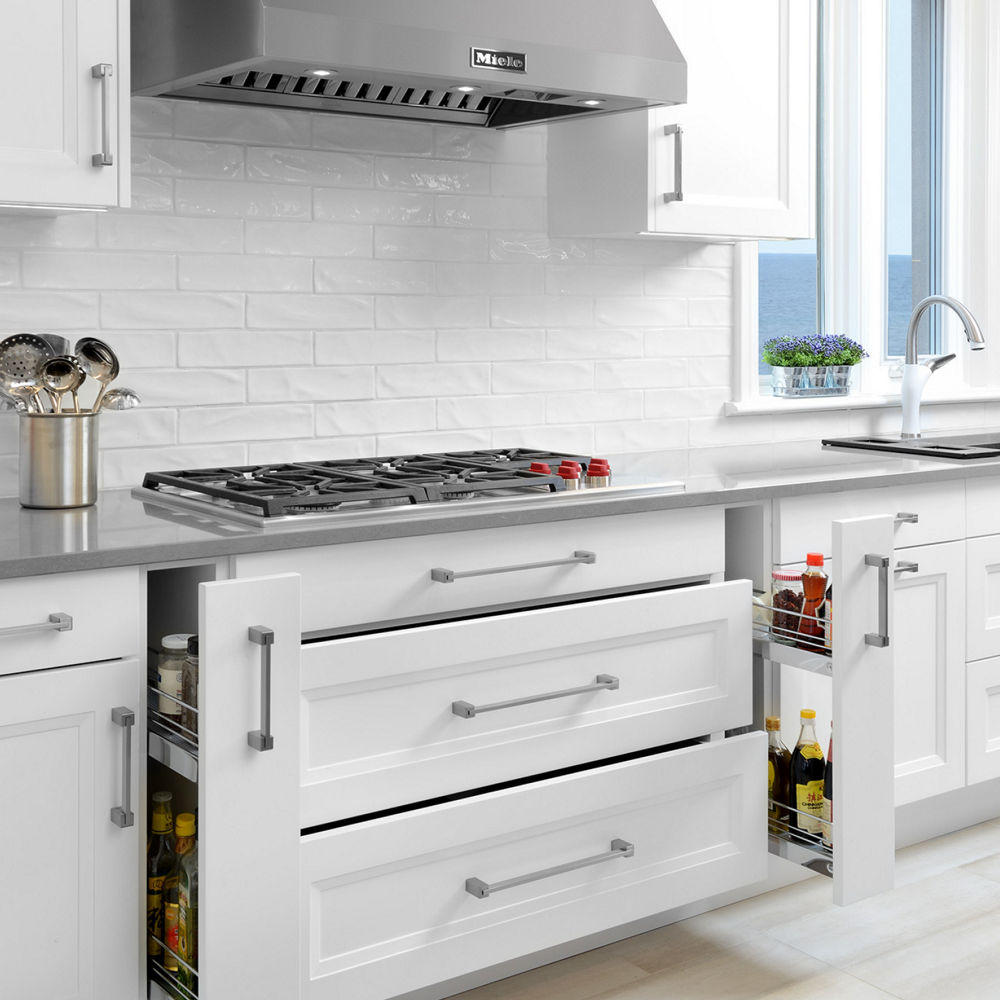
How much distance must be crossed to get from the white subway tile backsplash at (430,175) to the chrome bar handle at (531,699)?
116 cm

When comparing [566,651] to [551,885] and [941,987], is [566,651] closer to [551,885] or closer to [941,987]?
[551,885]

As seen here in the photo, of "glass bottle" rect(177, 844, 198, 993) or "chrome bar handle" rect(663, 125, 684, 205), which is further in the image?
"chrome bar handle" rect(663, 125, 684, 205)

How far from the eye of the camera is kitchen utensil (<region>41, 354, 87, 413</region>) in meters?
2.10

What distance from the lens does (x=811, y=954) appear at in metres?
2.48

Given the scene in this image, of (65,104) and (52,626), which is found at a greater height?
(65,104)

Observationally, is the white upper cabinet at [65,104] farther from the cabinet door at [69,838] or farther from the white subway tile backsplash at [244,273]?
the cabinet door at [69,838]

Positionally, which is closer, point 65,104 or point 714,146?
point 65,104

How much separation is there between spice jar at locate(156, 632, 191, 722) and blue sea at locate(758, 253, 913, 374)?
6.85 ft

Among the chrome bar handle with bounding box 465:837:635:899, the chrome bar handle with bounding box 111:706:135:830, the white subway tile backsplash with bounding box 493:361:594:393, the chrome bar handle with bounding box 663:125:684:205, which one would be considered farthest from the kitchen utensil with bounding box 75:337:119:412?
the chrome bar handle with bounding box 663:125:684:205

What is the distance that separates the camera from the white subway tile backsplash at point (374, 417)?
107 inches

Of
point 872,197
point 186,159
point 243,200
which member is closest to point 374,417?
point 243,200

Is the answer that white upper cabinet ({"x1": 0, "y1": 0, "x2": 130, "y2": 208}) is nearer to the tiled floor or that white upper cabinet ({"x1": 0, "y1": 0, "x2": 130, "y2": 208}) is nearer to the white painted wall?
the white painted wall

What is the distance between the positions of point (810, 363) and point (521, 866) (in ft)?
5.68

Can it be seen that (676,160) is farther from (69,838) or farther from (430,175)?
(69,838)
